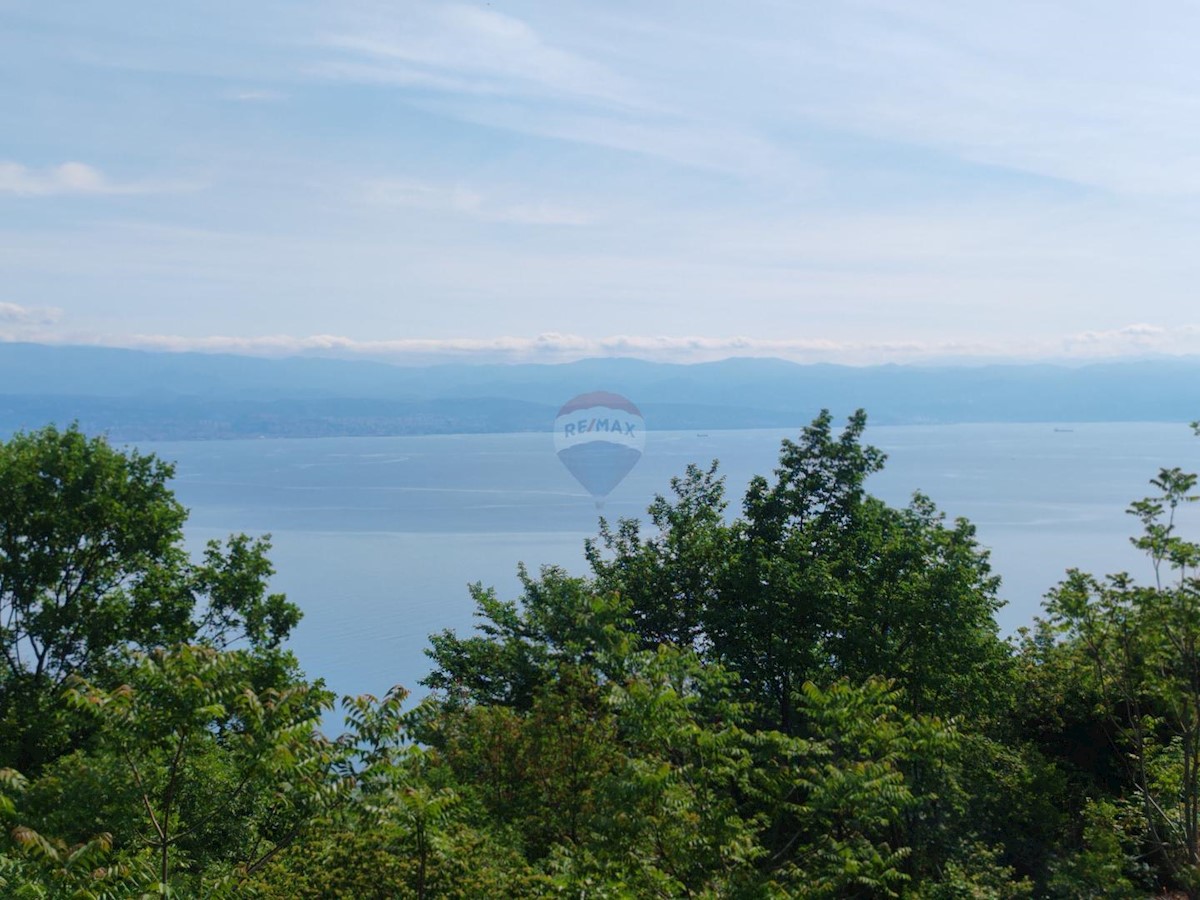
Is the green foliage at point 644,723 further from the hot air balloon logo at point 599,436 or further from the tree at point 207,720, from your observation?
the hot air balloon logo at point 599,436

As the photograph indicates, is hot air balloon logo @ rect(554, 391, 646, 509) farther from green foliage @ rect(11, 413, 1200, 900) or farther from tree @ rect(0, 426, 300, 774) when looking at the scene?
tree @ rect(0, 426, 300, 774)

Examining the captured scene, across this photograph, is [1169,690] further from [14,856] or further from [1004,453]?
[1004,453]

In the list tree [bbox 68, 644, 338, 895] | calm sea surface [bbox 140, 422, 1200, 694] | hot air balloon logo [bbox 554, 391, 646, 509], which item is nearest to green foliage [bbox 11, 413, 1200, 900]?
tree [bbox 68, 644, 338, 895]

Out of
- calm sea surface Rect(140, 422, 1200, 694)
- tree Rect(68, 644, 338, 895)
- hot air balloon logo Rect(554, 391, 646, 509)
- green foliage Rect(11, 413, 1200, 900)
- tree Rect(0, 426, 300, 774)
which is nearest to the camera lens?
tree Rect(68, 644, 338, 895)

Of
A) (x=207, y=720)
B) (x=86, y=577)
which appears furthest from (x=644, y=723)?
(x=86, y=577)

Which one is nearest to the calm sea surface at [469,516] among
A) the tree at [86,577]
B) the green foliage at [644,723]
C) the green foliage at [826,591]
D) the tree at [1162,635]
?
the tree at [86,577]
